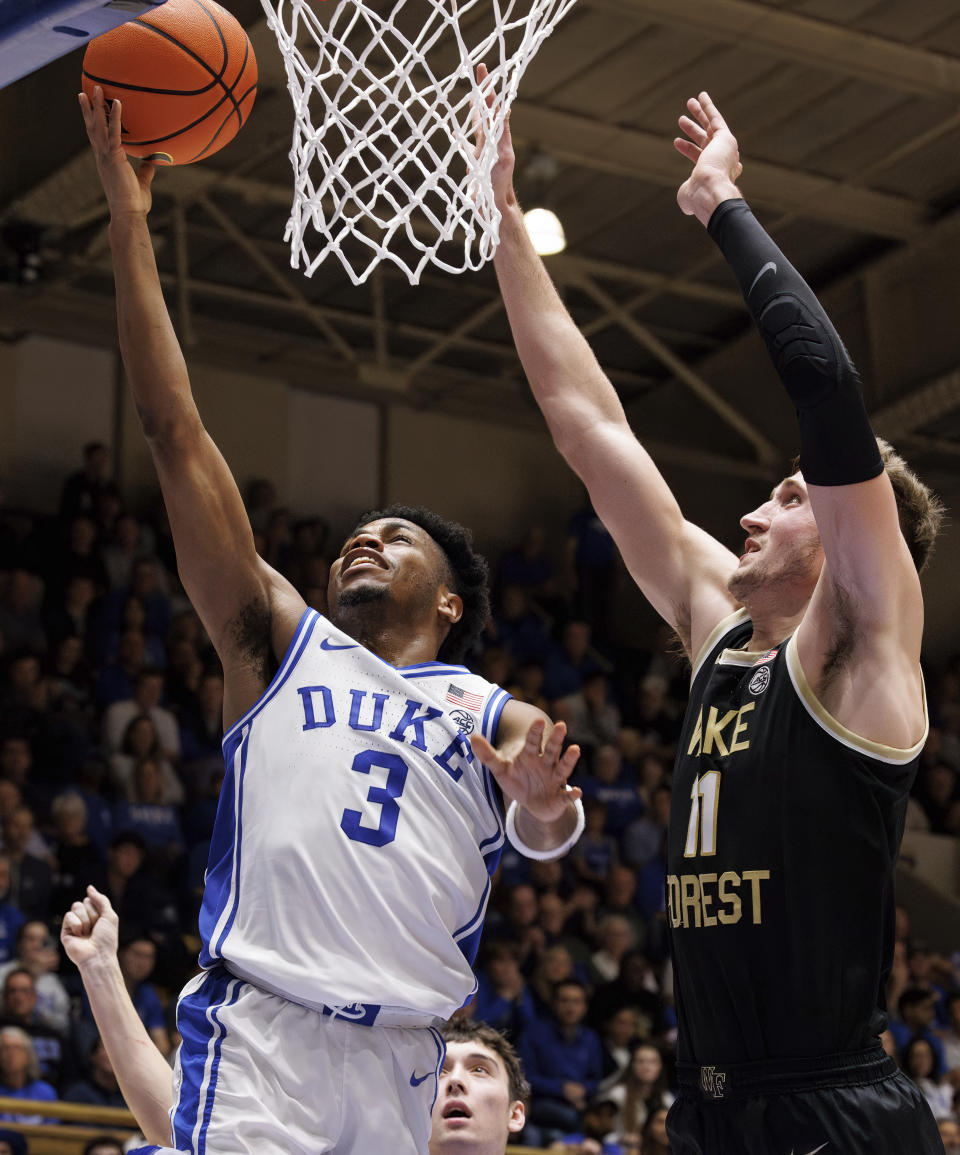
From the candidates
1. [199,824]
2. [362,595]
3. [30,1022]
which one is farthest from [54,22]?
[199,824]

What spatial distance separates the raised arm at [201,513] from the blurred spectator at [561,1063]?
221 inches

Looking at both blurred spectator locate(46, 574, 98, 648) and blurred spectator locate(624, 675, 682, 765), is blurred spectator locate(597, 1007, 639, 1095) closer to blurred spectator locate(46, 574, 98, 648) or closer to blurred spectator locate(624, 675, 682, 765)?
blurred spectator locate(624, 675, 682, 765)

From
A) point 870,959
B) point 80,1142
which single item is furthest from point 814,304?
point 80,1142

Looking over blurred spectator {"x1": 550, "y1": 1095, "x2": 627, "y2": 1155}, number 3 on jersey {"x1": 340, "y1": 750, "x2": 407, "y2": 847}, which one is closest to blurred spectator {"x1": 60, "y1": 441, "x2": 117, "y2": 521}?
blurred spectator {"x1": 550, "y1": 1095, "x2": 627, "y2": 1155}

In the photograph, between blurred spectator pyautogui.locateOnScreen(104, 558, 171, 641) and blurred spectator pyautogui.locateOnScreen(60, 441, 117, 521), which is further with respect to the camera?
blurred spectator pyautogui.locateOnScreen(60, 441, 117, 521)

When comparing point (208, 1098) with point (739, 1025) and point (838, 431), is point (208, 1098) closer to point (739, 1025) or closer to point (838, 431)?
point (739, 1025)

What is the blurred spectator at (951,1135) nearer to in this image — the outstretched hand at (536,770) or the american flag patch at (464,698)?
the american flag patch at (464,698)

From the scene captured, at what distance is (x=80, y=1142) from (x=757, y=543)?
14.5 feet

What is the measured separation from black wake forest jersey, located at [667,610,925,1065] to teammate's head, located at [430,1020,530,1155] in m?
1.08

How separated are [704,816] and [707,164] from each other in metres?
1.33

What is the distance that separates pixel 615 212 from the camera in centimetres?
1266

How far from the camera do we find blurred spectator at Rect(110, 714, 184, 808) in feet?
Result: 32.4

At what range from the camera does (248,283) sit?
13.5 m

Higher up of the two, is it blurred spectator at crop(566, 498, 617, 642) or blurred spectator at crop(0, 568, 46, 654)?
blurred spectator at crop(566, 498, 617, 642)
